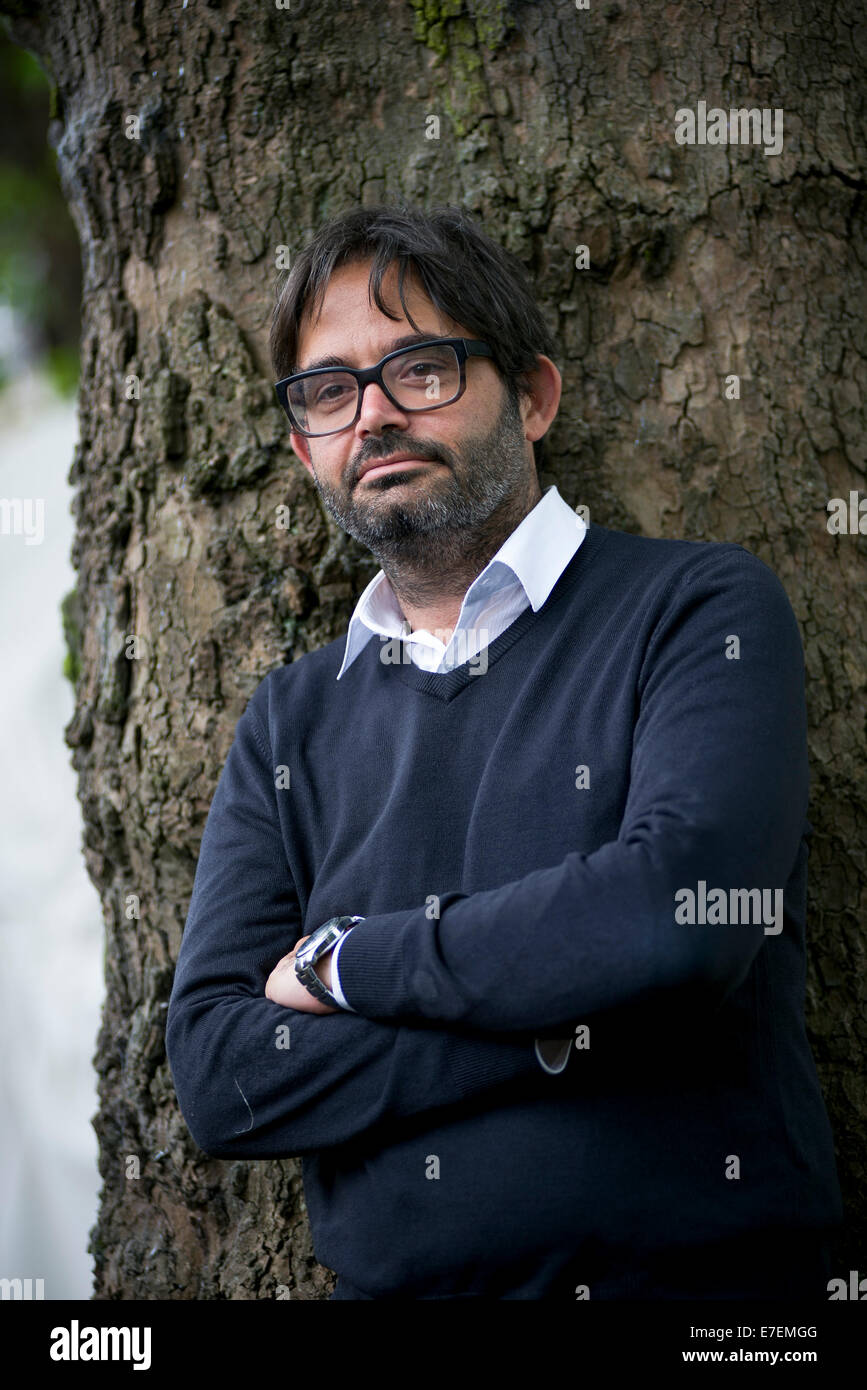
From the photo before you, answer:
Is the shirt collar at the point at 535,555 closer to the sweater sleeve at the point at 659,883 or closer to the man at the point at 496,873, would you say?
the man at the point at 496,873

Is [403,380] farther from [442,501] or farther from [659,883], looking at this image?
[659,883]

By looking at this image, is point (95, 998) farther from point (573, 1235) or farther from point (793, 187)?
point (793, 187)

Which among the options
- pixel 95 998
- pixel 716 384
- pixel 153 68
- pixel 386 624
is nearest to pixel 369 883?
pixel 386 624

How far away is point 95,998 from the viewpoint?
403cm

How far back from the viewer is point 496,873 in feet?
5.68

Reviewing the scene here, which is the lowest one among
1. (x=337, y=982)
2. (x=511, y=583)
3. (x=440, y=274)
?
(x=337, y=982)

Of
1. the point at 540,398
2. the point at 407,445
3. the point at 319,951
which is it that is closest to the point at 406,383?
the point at 407,445

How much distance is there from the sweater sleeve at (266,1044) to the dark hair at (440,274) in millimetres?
880

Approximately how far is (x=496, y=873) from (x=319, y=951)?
0.31 metres

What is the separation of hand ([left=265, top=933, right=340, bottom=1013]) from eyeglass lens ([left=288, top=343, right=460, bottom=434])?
96cm

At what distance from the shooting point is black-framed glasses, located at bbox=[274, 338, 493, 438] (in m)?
1.98

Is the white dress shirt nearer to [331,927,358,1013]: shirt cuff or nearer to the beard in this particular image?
the beard

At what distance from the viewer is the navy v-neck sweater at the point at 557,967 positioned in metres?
1.48

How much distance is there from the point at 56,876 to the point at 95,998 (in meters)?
0.47
